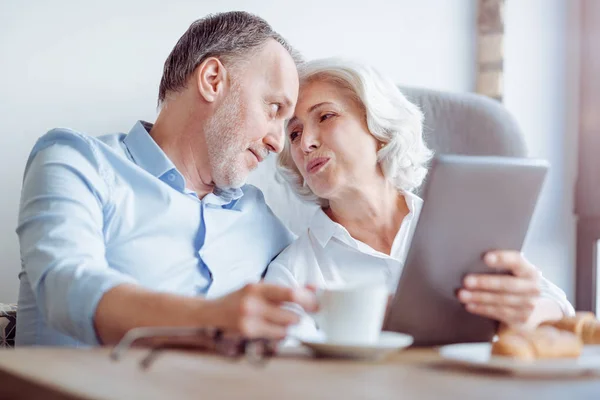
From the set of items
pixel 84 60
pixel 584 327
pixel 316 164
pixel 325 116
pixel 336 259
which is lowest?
pixel 336 259

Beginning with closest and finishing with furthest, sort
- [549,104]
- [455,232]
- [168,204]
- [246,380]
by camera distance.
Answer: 1. [246,380]
2. [455,232]
3. [168,204]
4. [549,104]

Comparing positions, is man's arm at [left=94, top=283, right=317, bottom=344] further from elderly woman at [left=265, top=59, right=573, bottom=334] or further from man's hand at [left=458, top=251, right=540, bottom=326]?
elderly woman at [left=265, top=59, right=573, bottom=334]

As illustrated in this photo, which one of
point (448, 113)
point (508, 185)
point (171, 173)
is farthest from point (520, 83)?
point (508, 185)

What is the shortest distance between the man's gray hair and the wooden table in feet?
3.31

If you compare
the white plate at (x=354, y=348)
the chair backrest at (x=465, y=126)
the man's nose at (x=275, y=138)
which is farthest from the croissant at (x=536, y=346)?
the chair backrest at (x=465, y=126)

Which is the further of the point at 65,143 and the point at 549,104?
the point at 549,104

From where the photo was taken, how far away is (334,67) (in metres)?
1.97

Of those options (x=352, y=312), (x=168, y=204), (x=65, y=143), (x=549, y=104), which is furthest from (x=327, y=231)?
(x=549, y=104)

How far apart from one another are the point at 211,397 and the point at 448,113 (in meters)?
1.85

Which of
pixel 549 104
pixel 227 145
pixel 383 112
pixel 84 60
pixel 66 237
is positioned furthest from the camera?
pixel 549 104

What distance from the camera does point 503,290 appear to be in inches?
43.1

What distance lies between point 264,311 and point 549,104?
8.51ft

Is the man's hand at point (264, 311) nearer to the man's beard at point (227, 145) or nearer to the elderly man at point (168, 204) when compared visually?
the elderly man at point (168, 204)

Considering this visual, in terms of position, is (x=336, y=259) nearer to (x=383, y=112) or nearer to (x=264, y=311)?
(x=383, y=112)
